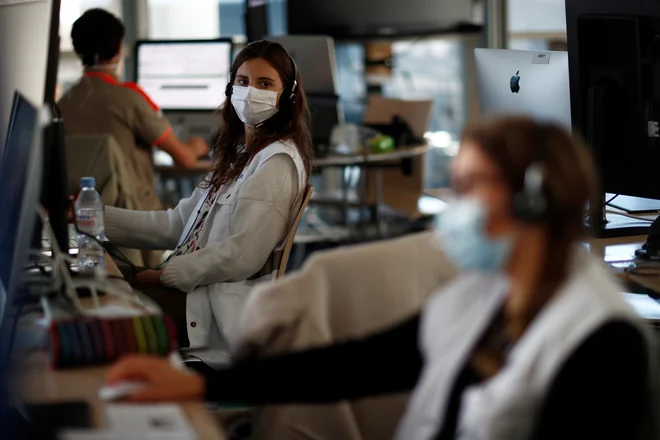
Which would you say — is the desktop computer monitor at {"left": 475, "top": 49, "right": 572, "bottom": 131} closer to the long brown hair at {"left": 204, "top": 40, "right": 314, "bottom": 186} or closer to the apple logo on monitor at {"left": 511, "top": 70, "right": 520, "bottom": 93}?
the apple logo on monitor at {"left": 511, "top": 70, "right": 520, "bottom": 93}

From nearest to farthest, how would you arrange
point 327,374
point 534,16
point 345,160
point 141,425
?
point 141,425 → point 327,374 → point 345,160 → point 534,16

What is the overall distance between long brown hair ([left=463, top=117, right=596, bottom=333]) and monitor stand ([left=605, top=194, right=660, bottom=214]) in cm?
167

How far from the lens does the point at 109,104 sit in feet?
12.4

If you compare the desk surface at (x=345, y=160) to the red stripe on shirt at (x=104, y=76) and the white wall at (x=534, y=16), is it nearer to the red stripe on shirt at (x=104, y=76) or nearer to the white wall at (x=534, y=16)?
the red stripe on shirt at (x=104, y=76)

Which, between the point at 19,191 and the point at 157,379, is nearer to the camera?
the point at 157,379

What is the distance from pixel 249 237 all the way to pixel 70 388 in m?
1.07

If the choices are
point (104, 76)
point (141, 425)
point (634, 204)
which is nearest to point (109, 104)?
point (104, 76)

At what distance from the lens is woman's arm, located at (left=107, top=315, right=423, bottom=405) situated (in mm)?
1373

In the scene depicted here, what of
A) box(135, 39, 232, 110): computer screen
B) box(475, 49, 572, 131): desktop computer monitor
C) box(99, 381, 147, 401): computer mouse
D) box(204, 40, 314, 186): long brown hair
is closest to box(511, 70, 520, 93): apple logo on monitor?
box(475, 49, 572, 131): desktop computer monitor

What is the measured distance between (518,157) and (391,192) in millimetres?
4610

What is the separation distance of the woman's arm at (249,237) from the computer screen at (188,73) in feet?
7.67

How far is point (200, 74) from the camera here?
15.7ft

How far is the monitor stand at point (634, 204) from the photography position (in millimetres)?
2814

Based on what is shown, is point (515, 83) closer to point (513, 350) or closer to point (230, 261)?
point (230, 261)
